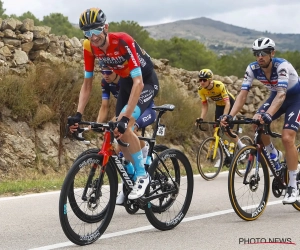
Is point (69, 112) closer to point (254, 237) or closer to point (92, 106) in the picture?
point (92, 106)

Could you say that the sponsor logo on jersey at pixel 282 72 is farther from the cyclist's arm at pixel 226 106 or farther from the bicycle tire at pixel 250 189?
the cyclist's arm at pixel 226 106

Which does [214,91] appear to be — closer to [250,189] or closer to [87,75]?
[250,189]

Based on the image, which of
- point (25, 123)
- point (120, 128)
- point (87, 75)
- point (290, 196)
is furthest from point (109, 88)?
point (25, 123)

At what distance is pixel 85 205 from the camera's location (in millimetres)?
5754

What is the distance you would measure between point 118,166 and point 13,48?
11.5 m

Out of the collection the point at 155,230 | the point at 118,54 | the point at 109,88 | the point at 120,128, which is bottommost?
the point at 155,230

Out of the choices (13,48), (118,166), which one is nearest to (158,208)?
(118,166)

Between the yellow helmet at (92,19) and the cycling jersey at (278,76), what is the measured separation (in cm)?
260

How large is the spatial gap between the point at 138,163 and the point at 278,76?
239 cm

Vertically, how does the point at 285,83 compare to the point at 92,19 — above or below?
below

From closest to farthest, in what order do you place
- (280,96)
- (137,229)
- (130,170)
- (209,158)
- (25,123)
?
(130,170), (137,229), (280,96), (209,158), (25,123)

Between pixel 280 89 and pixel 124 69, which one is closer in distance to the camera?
pixel 124 69

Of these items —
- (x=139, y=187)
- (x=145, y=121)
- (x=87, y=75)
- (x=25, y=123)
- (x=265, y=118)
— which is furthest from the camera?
(x=25, y=123)

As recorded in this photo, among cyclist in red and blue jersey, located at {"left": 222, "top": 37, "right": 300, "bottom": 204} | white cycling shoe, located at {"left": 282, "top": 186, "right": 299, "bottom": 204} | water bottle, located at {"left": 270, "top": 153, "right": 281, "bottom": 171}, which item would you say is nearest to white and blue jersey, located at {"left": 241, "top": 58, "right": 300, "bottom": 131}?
cyclist in red and blue jersey, located at {"left": 222, "top": 37, "right": 300, "bottom": 204}
